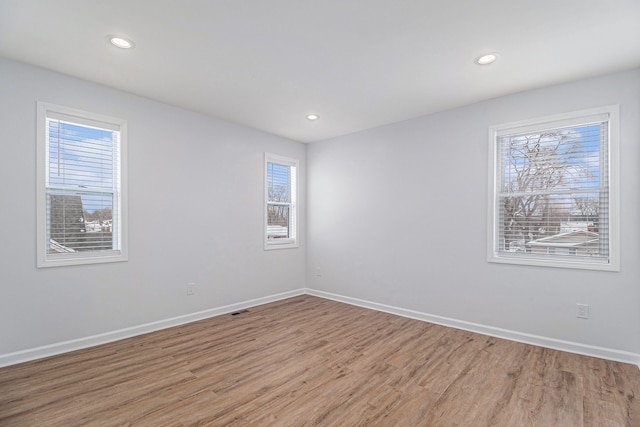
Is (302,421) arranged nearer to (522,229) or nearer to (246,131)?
(522,229)

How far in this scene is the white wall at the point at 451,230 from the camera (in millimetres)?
2889

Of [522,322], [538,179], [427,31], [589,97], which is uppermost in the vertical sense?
[427,31]

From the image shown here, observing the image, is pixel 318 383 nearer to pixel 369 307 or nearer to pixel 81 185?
pixel 369 307

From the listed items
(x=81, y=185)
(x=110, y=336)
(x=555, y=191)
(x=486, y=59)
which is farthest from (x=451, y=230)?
(x=81, y=185)

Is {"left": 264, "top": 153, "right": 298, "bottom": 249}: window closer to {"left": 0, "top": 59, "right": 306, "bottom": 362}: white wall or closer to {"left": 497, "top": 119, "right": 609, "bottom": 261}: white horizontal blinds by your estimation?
{"left": 0, "top": 59, "right": 306, "bottom": 362}: white wall

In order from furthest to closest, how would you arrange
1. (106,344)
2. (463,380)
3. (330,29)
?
(106,344) → (463,380) → (330,29)

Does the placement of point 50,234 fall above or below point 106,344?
above

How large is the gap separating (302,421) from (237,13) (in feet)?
9.10

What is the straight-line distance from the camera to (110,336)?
328 centimetres

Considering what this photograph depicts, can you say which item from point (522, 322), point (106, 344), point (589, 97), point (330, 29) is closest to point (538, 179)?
point (589, 97)

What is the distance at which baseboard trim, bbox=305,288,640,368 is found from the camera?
113 inches

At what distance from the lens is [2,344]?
2.70 metres

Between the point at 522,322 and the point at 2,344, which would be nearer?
the point at 2,344

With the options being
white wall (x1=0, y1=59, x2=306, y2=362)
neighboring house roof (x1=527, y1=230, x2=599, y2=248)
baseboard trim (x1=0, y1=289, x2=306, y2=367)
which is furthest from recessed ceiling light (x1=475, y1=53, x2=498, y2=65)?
baseboard trim (x1=0, y1=289, x2=306, y2=367)
